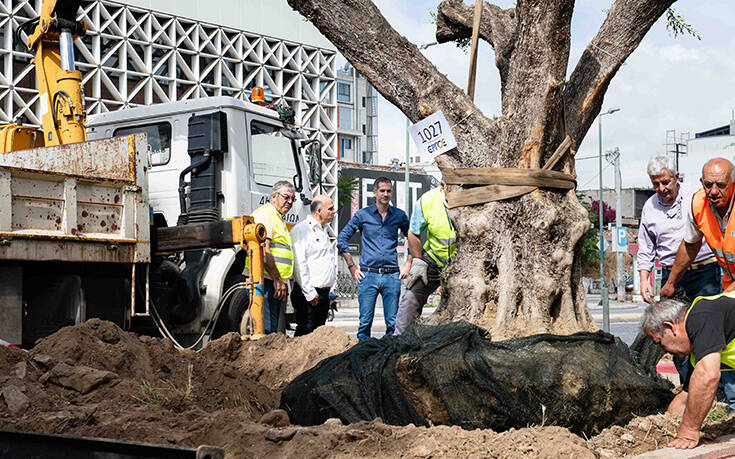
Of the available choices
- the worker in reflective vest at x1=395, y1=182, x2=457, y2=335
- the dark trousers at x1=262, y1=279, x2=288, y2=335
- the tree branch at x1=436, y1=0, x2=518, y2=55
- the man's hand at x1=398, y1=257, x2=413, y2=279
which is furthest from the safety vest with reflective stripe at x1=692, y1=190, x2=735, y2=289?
the dark trousers at x1=262, y1=279, x2=288, y2=335

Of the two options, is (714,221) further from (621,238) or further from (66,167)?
(621,238)

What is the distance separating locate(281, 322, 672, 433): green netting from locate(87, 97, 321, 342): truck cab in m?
4.46

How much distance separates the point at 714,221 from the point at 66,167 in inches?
223

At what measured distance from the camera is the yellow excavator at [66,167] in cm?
709

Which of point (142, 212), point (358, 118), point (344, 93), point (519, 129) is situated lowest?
point (142, 212)

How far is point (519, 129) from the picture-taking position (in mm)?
5715

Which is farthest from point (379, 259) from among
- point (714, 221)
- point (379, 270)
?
point (714, 221)

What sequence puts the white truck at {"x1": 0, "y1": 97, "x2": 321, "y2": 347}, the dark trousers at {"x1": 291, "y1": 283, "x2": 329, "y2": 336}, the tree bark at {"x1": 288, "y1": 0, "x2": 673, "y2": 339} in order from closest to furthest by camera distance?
the tree bark at {"x1": 288, "y1": 0, "x2": 673, "y2": 339}
the white truck at {"x1": 0, "y1": 97, "x2": 321, "y2": 347}
the dark trousers at {"x1": 291, "y1": 283, "x2": 329, "y2": 336}

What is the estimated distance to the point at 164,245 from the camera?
8266 millimetres

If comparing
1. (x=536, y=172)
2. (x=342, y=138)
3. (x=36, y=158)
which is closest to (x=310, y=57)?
(x=36, y=158)

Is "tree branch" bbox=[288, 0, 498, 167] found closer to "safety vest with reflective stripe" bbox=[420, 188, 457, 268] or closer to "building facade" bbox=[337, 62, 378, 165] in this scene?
"safety vest with reflective stripe" bbox=[420, 188, 457, 268]

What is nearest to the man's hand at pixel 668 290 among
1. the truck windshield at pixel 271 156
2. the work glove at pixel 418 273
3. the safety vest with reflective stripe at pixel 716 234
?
the safety vest with reflective stripe at pixel 716 234

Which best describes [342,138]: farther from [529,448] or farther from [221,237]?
[529,448]

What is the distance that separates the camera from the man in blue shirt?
847 cm
